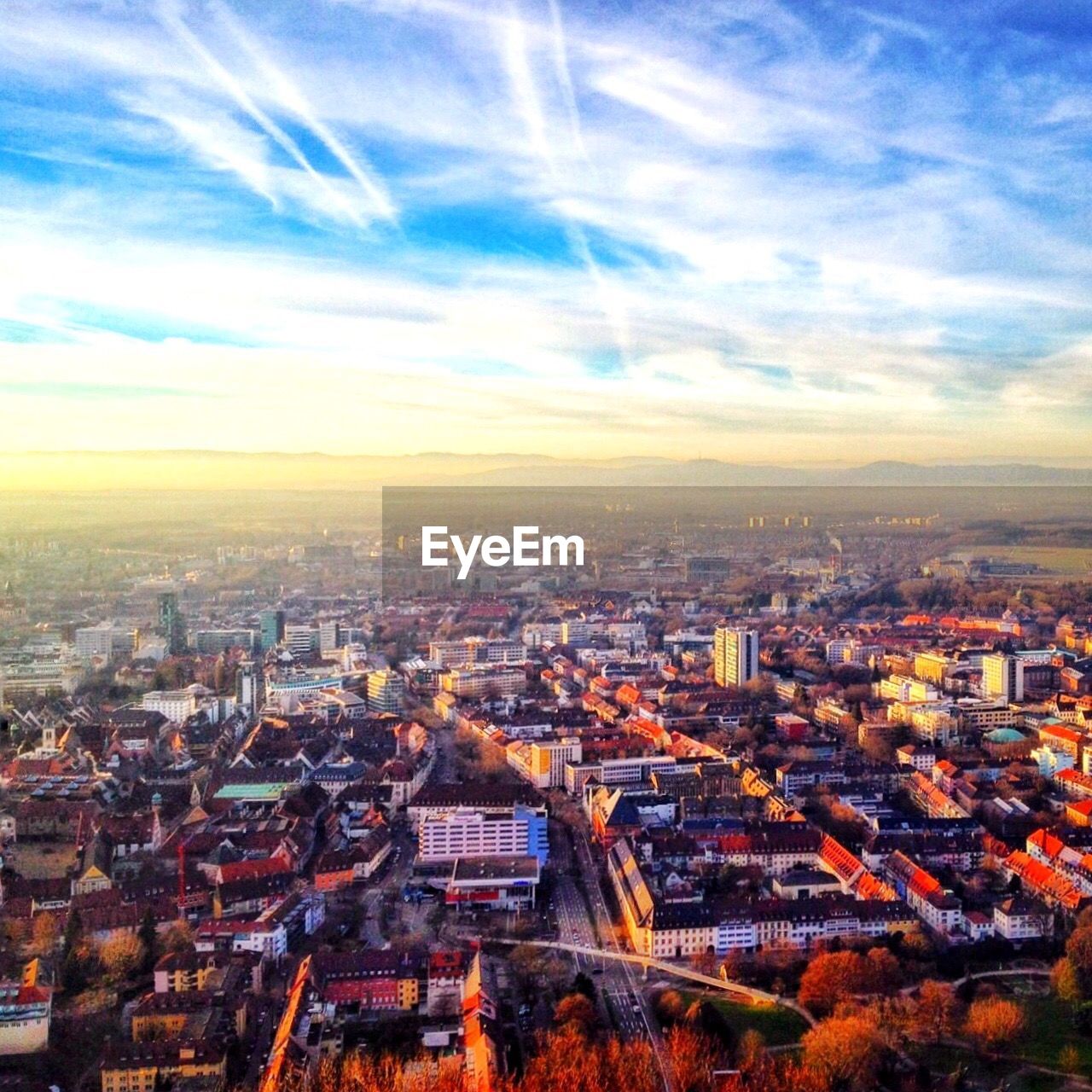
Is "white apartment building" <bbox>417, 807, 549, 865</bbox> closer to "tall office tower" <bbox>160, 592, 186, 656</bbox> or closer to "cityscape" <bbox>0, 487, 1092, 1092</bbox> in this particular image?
"cityscape" <bbox>0, 487, 1092, 1092</bbox>

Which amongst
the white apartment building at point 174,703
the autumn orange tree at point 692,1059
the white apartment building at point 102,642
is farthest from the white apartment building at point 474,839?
the white apartment building at point 102,642

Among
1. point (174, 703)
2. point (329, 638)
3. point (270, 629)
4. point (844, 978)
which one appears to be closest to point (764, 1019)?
point (844, 978)

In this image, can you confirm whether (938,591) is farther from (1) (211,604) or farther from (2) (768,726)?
(1) (211,604)

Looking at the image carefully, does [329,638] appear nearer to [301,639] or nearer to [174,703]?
[301,639]

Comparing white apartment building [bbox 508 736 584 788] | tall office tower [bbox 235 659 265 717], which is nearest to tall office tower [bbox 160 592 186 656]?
tall office tower [bbox 235 659 265 717]

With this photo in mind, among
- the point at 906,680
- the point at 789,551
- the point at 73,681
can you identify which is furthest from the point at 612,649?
the point at 789,551

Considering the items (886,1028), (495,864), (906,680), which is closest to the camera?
(886,1028)

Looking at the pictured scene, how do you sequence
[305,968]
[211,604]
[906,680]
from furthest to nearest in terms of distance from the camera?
1. [211,604]
2. [906,680]
3. [305,968]
